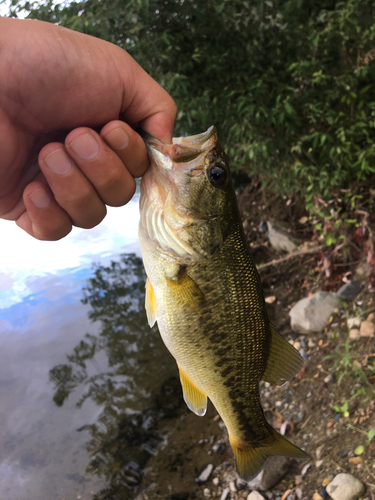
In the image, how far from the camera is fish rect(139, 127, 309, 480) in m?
1.41

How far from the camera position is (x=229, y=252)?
1.47 meters

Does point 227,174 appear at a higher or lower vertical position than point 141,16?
lower

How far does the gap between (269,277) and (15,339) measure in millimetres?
3545

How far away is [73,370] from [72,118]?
372cm

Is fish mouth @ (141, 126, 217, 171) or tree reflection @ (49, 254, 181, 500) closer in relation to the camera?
fish mouth @ (141, 126, 217, 171)

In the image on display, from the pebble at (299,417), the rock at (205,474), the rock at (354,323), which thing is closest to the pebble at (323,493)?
the pebble at (299,417)

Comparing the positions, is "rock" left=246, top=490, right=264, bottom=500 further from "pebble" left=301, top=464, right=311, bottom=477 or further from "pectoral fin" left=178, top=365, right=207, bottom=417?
"pectoral fin" left=178, top=365, right=207, bottom=417

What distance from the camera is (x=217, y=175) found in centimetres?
140

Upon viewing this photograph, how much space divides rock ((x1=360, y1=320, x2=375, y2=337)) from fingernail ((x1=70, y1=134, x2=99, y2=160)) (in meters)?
3.00

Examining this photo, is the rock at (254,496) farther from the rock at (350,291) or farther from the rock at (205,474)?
the rock at (350,291)

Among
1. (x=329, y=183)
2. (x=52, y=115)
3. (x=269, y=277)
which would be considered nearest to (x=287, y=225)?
(x=269, y=277)

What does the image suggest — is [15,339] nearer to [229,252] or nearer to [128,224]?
[128,224]

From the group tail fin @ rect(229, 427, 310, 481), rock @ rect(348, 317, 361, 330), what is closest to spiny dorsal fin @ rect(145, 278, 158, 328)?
tail fin @ rect(229, 427, 310, 481)

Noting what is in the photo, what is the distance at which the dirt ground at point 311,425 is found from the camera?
2734 mm
